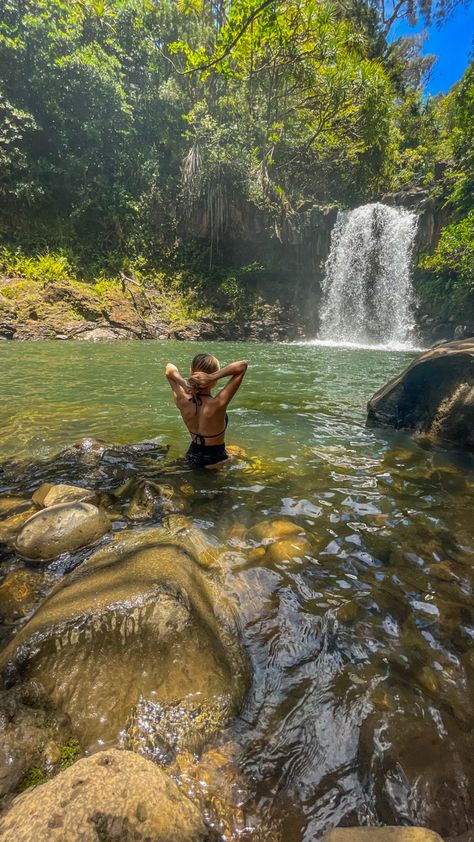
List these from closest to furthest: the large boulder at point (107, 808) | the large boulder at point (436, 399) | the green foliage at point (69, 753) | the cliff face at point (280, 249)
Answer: the large boulder at point (107, 808) → the green foliage at point (69, 753) → the large boulder at point (436, 399) → the cliff face at point (280, 249)

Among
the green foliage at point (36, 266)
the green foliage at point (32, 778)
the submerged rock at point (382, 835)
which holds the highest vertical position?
the green foliage at point (36, 266)

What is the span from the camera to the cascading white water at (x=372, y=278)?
19906 mm

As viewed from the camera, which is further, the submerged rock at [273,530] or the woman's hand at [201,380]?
the woman's hand at [201,380]

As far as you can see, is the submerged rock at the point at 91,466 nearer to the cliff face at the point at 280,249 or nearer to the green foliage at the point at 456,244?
the green foliage at the point at 456,244

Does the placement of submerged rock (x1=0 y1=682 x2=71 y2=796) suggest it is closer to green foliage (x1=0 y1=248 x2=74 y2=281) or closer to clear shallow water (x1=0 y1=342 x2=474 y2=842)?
clear shallow water (x1=0 y1=342 x2=474 y2=842)

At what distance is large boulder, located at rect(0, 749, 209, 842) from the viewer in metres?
1.02

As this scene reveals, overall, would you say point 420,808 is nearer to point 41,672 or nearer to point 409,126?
point 41,672

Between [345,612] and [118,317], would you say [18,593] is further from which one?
[118,317]

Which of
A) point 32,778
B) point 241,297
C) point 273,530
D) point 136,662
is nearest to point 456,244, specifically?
point 273,530

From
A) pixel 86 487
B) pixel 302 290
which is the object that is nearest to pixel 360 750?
pixel 86 487

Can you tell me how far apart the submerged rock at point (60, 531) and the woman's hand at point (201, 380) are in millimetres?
1619

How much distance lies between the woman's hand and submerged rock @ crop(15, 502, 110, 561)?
1.62 metres

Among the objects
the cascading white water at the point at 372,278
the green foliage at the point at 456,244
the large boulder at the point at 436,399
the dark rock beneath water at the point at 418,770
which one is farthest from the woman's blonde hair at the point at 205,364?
the cascading white water at the point at 372,278

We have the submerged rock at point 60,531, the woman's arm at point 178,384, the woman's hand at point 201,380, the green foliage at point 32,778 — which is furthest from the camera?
the woman's arm at point 178,384
